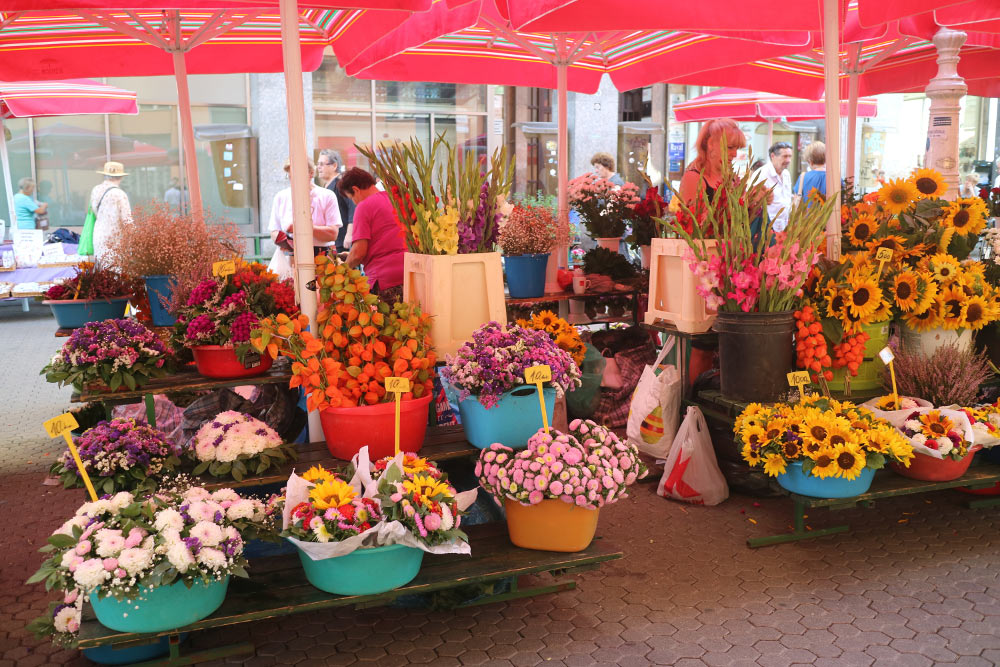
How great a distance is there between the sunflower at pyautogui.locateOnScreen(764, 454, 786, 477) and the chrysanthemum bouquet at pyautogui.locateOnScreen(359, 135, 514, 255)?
1.38m

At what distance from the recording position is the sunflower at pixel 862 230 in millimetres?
4176

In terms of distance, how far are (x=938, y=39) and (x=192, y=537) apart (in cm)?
489

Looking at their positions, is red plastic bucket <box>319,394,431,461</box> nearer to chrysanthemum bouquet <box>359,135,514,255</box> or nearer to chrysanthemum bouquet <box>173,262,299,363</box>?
chrysanthemum bouquet <box>173,262,299,363</box>

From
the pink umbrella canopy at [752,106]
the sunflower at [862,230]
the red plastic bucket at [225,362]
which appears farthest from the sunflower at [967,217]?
the pink umbrella canopy at [752,106]

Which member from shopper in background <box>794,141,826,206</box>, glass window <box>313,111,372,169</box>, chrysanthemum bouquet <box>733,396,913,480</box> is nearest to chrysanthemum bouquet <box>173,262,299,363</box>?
chrysanthemum bouquet <box>733,396,913,480</box>

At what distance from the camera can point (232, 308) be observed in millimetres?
3400

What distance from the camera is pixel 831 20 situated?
403 cm

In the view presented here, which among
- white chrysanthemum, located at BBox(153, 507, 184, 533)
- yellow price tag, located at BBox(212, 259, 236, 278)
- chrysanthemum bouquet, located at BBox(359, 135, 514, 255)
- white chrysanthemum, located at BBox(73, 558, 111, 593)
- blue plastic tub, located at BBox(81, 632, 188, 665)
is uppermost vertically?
chrysanthemum bouquet, located at BBox(359, 135, 514, 255)

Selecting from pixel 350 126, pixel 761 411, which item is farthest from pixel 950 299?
pixel 350 126

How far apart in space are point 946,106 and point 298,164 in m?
4.07

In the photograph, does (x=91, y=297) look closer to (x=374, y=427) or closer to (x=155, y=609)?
(x=374, y=427)

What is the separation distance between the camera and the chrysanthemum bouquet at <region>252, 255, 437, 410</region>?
9.80ft

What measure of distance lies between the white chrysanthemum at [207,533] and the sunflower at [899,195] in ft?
11.3

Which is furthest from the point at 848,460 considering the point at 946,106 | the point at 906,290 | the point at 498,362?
the point at 946,106
